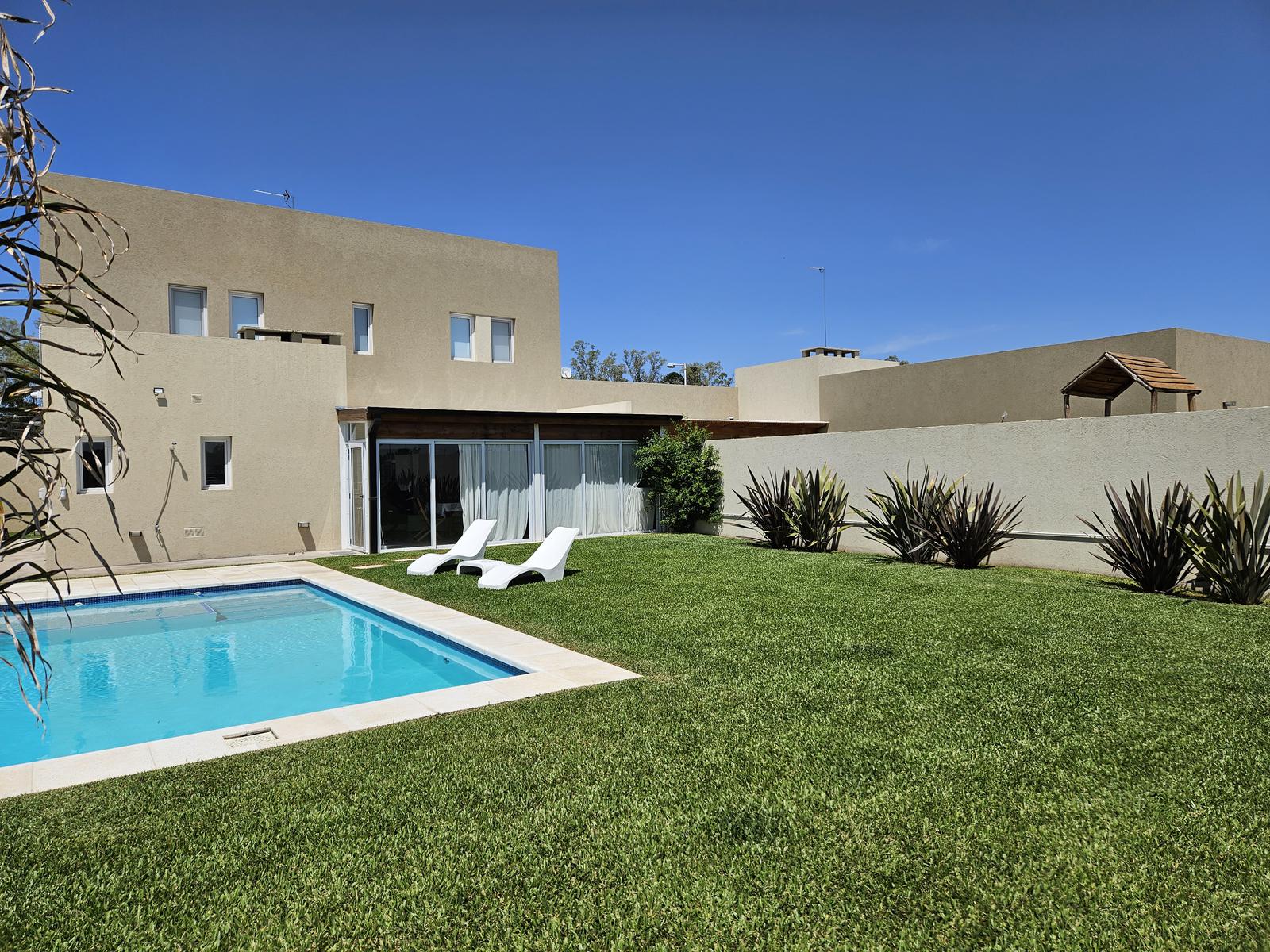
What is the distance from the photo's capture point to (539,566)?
13133mm

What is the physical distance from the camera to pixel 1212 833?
4.07m

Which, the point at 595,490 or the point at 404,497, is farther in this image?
the point at 595,490

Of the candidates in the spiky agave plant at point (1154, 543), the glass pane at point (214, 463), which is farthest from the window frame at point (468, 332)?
the spiky agave plant at point (1154, 543)

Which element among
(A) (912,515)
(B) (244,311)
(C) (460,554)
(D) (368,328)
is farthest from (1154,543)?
(B) (244,311)

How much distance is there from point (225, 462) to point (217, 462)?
163 mm

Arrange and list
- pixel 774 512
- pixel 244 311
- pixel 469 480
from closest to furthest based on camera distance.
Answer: pixel 774 512
pixel 469 480
pixel 244 311

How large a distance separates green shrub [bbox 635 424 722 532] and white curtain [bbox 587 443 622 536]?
68 cm

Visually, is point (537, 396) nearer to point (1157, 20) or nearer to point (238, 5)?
point (238, 5)

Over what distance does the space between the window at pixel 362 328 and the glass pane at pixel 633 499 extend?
23.7 ft

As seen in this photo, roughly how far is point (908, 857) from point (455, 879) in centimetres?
216

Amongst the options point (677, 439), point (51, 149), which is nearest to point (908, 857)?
point (51, 149)

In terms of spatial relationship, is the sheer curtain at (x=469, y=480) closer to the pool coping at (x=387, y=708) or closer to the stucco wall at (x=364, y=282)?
the stucco wall at (x=364, y=282)

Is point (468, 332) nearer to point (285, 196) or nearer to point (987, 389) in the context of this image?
point (285, 196)

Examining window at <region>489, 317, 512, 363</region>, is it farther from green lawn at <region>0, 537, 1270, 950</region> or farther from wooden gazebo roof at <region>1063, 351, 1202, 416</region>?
green lawn at <region>0, 537, 1270, 950</region>
